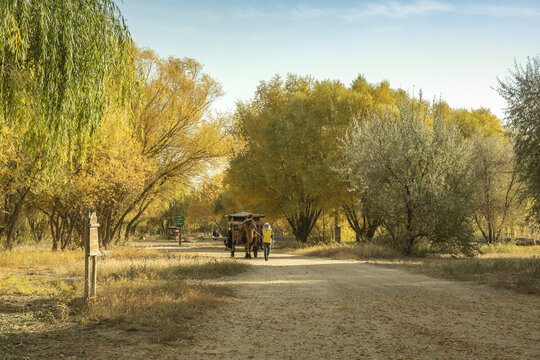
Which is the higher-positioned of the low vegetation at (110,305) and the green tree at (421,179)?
the green tree at (421,179)

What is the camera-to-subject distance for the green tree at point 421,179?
23062 mm

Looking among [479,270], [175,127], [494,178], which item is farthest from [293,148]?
[479,270]

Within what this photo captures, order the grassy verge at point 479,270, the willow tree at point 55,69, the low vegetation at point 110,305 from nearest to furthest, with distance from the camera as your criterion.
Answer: the low vegetation at point 110,305, the willow tree at point 55,69, the grassy verge at point 479,270

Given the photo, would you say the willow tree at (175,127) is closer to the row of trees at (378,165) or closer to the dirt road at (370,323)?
the row of trees at (378,165)

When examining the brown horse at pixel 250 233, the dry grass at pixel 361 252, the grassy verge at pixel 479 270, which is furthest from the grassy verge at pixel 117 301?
the dry grass at pixel 361 252

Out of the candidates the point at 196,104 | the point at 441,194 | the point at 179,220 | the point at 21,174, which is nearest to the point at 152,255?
the point at 21,174

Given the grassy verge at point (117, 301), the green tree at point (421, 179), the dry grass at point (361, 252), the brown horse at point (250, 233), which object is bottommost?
the dry grass at point (361, 252)

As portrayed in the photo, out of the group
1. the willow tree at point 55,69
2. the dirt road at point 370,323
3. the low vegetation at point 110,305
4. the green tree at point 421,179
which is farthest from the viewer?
the green tree at point 421,179

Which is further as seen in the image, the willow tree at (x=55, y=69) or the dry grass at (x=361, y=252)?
the dry grass at (x=361, y=252)

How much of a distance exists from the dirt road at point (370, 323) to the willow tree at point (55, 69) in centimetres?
428

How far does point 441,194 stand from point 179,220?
30.1 m

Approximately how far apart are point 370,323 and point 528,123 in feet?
45.0

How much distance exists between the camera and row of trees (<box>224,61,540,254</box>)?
23.4 metres

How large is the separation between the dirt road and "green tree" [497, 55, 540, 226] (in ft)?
22.9
